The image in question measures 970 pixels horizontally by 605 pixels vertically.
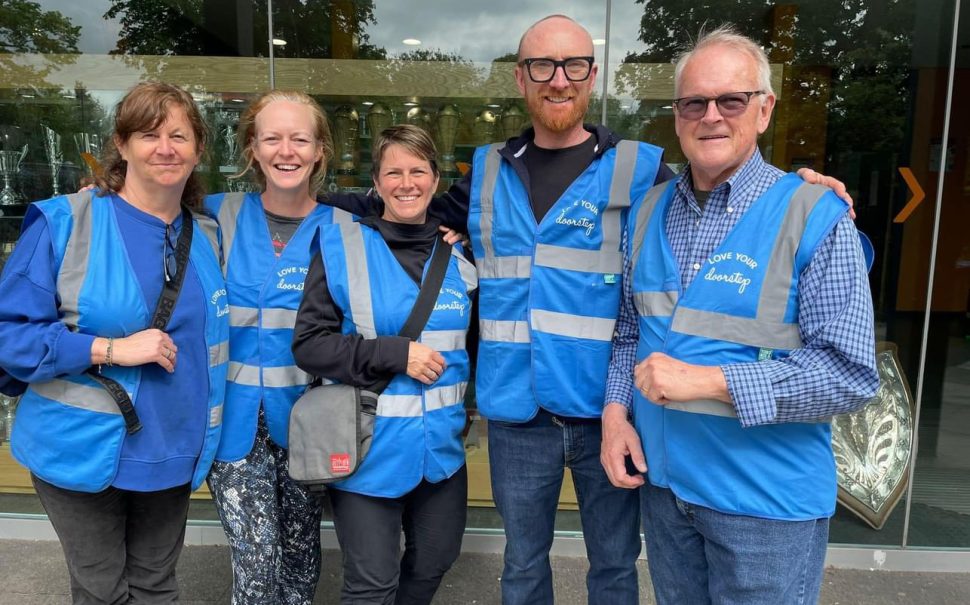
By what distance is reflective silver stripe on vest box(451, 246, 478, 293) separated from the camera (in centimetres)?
207

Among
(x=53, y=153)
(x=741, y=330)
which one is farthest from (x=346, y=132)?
(x=741, y=330)

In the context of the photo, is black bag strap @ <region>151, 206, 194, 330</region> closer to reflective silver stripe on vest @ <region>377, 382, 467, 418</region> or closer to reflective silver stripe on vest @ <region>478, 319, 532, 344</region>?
reflective silver stripe on vest @ <region>377, 382, 467, 418</region>

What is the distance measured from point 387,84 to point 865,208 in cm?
292

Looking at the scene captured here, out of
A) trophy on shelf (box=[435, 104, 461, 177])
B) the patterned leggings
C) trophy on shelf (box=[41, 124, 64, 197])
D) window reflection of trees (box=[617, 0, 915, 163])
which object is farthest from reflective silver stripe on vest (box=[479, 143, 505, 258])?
trophy on shelf (box=[41, 124, 64, 197])

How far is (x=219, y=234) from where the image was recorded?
6.89 ft

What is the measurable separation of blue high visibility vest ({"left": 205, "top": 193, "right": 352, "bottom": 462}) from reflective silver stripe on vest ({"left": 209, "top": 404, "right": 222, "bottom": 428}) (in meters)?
0.05

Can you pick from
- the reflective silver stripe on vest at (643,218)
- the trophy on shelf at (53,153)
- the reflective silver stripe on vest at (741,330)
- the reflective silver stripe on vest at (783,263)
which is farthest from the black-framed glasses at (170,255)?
the trophy on shelf at (53,153)

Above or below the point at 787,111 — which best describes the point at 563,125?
below

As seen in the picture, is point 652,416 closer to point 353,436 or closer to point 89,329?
point 353,436

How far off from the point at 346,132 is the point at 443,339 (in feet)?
8.13

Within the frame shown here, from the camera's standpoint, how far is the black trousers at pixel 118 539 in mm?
1854

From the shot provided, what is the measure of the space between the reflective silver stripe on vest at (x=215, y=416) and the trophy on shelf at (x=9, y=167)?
3053 mm

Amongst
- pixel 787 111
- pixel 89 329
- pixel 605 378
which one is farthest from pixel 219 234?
pixel 787 111

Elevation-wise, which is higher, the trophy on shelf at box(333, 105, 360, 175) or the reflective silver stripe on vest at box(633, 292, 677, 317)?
the trophy on shelf at box(333, 105, 360, 175)
